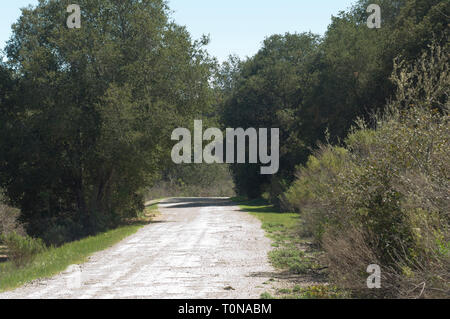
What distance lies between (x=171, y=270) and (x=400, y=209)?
5846 mm

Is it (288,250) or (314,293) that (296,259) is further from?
(314,293)

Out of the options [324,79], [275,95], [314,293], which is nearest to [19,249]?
[314,293]

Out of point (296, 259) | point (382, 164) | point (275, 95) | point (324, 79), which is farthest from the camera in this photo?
point (275, 95)

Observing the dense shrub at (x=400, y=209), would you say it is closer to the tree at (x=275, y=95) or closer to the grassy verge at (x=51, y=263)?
the grassy verge at (x=51, y=263)

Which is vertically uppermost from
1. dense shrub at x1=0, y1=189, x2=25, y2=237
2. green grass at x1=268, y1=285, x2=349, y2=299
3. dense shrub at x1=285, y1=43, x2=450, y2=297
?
dense shrub at x1=285, y1=43, x2=450, y2=297

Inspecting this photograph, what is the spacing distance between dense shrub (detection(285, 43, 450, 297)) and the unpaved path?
6.53 feet

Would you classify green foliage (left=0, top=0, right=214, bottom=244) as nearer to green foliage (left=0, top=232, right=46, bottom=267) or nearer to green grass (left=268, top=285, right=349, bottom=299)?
green foliage (left=0, top=232, right=46, bottom=267)

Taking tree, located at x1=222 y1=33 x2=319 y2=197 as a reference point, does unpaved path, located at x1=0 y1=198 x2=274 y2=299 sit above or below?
below

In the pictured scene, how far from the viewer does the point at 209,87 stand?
31.8 m

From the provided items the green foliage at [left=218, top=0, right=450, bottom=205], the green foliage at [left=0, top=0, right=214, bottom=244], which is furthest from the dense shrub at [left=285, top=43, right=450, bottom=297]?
the green foliage at [left=0, top=0, right=214, bottom=244]

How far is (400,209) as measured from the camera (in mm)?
9750

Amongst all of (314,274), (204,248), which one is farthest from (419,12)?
(314,274)

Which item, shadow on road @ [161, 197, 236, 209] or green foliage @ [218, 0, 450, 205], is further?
shadow on road @ [161, 197, 236, 209]

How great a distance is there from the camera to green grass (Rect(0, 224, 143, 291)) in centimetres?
1307
